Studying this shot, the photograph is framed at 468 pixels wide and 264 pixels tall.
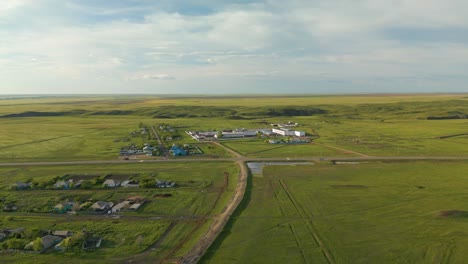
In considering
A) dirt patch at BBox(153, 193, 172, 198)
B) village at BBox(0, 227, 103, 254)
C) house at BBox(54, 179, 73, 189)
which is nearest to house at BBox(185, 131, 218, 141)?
house at BBox(54, 179, 73, 189)

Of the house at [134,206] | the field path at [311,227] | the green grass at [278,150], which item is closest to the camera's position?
the field path at [311,227]

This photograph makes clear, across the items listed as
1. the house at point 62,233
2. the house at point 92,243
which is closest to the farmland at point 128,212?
the house at point 92,243

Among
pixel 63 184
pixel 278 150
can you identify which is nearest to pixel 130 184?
pixel 63 184

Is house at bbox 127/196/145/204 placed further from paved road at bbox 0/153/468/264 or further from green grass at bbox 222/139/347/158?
green grass at bbox 222/139/347/158

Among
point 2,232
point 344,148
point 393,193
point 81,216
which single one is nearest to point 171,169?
point 81,216

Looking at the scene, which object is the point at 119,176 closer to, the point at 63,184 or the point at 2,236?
the point at 63,184

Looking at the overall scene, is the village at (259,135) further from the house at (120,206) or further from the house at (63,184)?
the house at (120,206)

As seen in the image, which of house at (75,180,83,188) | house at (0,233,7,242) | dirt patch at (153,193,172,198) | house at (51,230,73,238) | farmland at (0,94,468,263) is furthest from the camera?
house at (75,180,83,188)
